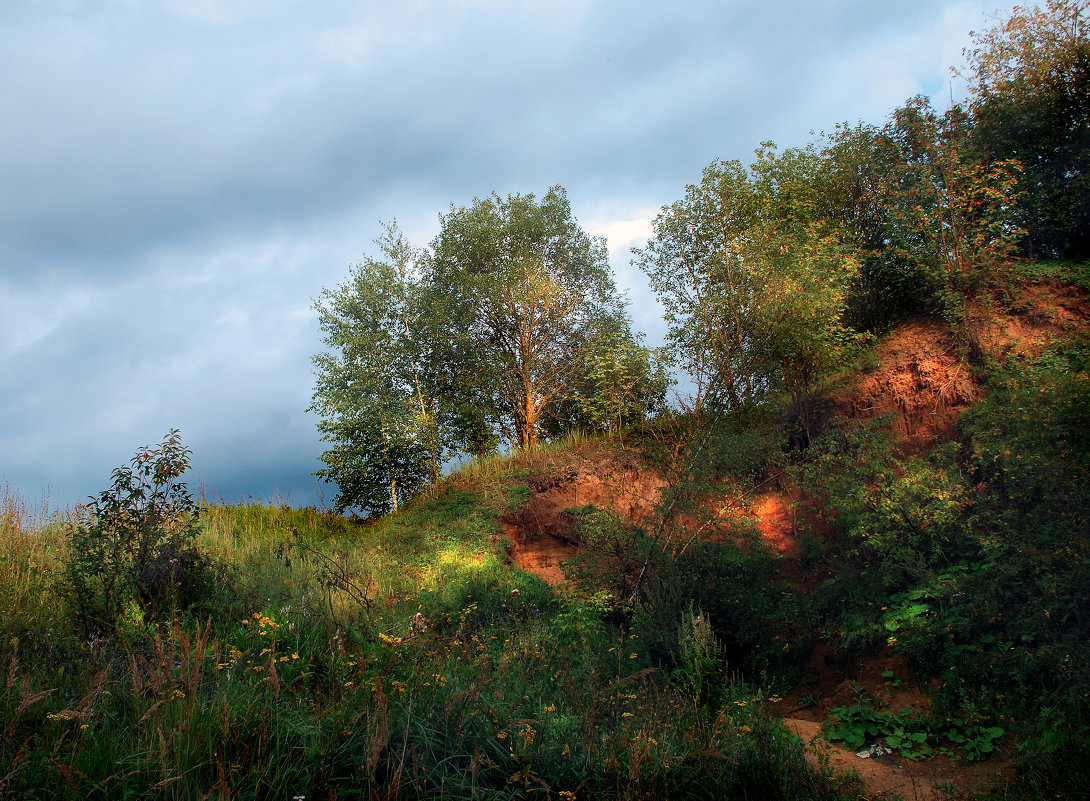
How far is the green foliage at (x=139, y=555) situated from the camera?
6.52m

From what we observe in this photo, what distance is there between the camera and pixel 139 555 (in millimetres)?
6867

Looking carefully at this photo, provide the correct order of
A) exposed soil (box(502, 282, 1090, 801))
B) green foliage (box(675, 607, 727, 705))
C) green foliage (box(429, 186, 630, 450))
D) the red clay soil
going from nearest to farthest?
green foliage (box(675, 607, 727, 705)) < exposed soil (box(502, 282, 1090, 801)) < the red clay soil < green foliage (box(429, 186, 630, 450))

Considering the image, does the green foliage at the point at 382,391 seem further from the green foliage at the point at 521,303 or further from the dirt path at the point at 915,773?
the dirt path at the point at 915,773

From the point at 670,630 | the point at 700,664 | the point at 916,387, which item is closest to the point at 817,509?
the point at 916,387

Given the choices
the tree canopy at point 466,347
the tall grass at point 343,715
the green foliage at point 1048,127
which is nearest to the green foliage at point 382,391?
the tree canopy at point 466,347

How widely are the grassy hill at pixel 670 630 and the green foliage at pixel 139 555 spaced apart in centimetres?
9

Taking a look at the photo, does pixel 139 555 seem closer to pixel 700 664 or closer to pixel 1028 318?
pixel 700 664

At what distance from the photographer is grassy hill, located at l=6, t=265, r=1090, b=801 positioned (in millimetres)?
3400

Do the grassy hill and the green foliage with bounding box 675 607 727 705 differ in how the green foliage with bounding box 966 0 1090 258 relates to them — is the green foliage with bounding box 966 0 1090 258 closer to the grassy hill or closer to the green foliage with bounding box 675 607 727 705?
the grassy hill

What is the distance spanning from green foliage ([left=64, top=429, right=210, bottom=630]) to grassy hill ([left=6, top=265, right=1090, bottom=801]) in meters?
0.09

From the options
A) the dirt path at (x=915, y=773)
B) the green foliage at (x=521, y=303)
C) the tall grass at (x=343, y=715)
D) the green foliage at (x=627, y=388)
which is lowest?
the dirt path at (x=915, y=773)

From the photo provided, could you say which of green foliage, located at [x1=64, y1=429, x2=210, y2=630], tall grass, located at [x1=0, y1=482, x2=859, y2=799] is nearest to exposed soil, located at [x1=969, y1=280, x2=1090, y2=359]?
tall grass, located at [x1=0, y1=482, x2=859, y2=799]

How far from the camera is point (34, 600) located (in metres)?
6.71

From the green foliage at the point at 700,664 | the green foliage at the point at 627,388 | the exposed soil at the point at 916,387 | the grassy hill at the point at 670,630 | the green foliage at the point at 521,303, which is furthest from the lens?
the green foliage at the point at 521,303
